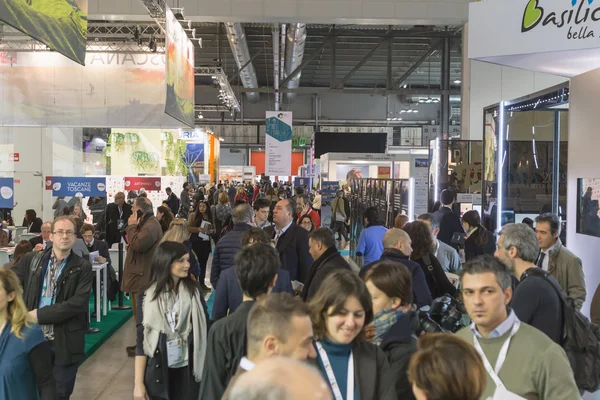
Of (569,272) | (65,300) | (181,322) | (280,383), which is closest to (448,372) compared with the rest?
(280,383)

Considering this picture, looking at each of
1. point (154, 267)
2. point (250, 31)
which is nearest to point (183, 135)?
point (250, 31)

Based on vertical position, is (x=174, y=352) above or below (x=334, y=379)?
below

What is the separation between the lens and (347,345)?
6.68ft

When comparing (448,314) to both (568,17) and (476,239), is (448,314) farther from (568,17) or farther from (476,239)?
(476,239)

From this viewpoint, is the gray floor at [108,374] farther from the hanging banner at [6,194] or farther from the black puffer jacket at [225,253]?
the hanging banner at [6,194]

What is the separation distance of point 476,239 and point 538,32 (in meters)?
2.34

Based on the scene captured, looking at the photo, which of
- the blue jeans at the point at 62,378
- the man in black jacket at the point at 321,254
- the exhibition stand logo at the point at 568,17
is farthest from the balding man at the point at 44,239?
the exhibition stand logo at the point at 568,17

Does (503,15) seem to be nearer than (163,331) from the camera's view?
No

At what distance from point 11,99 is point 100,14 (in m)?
2.52

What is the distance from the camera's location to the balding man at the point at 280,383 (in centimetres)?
95

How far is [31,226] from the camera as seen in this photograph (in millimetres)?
10312

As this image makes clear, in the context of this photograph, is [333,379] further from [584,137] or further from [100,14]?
[100,14]

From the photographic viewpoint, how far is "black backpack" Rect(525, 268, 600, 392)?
2.88m

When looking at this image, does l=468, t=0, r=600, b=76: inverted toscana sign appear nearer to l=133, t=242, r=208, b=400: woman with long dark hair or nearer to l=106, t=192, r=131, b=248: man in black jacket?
l=133, t=242, r=208, b=400: woman with long dark hair
